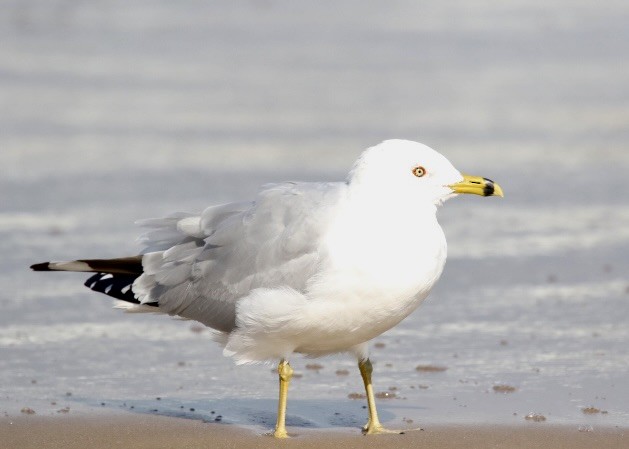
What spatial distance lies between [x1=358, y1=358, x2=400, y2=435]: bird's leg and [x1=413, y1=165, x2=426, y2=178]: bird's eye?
0.96 meters

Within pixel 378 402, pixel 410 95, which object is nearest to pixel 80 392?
pixel 378 402

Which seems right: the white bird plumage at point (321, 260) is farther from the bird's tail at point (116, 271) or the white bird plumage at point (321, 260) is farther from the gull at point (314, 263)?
the bird's tail at point (116, 271)

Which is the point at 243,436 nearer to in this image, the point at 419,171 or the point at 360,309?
the point at 360,309

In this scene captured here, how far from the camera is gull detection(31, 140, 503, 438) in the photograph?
629cm

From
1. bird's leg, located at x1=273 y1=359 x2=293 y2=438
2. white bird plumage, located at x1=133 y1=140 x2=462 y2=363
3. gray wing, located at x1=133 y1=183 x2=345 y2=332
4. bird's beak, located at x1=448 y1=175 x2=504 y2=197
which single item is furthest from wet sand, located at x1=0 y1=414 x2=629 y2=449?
bird's beak, located at x1=448 y1=175 x2=504 y2=197

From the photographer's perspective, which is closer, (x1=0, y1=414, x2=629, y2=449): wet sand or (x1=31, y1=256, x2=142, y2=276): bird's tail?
(x1=0, y1=414, x2=629, y2=449): wet sand

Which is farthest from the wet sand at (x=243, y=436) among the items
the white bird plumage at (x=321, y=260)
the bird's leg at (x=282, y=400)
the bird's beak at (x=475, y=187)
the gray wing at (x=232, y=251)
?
the bird's beak at (x=475, y=187)

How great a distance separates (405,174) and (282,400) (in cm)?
121

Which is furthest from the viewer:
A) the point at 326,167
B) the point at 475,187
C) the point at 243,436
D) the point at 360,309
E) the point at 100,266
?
the point at 326,167

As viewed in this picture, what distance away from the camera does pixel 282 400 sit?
21.6 feet

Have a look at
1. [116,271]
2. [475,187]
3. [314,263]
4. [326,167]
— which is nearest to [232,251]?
[314,263]

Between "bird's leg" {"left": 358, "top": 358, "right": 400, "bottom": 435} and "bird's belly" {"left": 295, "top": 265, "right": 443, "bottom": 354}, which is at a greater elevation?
"bird's belly" {"left": 295, "top": 265, "right": 443, "bottom": 354}

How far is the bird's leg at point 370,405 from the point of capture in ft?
21.6

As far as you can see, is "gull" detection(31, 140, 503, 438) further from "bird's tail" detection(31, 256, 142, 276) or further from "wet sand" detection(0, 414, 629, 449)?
"wet sand" detection(0, 414, 629, 449)
